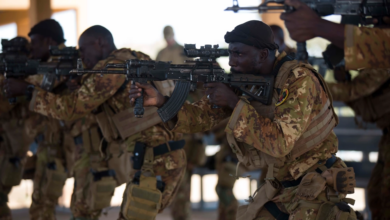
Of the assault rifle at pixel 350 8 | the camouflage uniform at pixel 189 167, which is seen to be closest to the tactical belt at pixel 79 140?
the camouflage uniform at pixel 189 167

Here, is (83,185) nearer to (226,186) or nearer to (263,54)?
(226,186)

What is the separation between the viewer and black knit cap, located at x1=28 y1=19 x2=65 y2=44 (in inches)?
231

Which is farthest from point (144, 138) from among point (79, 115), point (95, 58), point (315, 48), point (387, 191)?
point (315, 48)

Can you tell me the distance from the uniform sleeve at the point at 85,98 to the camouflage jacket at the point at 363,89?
237 cm

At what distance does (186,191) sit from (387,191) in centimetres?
271

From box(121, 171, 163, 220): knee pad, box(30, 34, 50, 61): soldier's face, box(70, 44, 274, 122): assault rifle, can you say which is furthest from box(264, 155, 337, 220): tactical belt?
box(30, 34, 50, 61): soldier's face

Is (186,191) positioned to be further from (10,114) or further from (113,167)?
(10,114)

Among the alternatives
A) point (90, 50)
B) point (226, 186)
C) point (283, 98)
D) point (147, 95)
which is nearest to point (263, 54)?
point (283, 98)

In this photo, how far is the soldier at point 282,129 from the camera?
120 inches

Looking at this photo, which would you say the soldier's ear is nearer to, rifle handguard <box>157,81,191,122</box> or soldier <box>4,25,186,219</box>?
rifle handguard <box>157,81,191,122</box>

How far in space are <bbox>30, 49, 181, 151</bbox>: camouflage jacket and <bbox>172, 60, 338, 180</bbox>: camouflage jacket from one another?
45.2 inches

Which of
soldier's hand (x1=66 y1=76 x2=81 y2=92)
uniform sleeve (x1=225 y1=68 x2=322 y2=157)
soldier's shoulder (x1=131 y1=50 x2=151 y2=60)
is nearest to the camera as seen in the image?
uniform sleeve (x1=225 y1=68 x2=322 y2=157)

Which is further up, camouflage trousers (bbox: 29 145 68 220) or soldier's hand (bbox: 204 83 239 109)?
soldier's hand (bbox: 204 83 239 109)

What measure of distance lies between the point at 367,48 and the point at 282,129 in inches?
28.6
